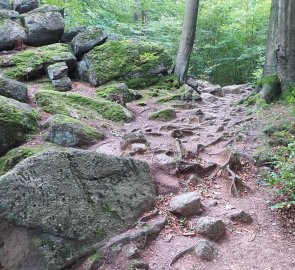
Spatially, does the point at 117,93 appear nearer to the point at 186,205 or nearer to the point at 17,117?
→ the point at 17,117

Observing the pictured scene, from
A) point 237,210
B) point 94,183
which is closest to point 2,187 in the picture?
point 94,183

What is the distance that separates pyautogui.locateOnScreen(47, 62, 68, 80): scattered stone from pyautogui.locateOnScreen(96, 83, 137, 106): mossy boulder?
1.19m

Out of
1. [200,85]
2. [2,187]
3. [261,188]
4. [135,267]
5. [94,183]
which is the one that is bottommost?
[200,85]

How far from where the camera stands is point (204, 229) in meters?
4.36

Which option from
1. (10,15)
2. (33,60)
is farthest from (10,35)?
(33,60)

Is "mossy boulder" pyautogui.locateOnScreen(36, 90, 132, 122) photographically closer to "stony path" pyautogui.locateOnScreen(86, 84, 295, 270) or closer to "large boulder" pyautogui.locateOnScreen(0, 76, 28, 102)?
"large boulder" pyautogui.locateOnScreen(0, 76, 28, 102)

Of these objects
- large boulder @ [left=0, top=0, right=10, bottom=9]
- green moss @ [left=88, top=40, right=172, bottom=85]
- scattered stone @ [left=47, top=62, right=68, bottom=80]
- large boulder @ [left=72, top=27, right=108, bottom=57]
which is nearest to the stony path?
green moss @ [left=88, top=40, right=172, bottom=85]

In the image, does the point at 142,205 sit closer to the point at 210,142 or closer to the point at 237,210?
the point at 237,210

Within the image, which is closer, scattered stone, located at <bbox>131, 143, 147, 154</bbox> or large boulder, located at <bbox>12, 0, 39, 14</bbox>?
scattered stone, located at <bbox>131, 143, 147, 154</bbox>

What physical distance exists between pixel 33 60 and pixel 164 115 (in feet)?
15.8

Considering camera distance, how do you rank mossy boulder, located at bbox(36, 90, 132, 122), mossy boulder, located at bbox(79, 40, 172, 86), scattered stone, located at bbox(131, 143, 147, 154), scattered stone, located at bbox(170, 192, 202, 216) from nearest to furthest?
scattered stone, located at bbox(170, 192, 202, 216)
scattered stone, located at bbox(131, 143, 147, 154)
mossy boulder, located at bbox(36, 90, 132, 122)
mossy boulder, located at bbox(79, 40, 172, 86)

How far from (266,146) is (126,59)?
6.47 m

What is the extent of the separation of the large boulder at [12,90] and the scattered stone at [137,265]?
207 inches

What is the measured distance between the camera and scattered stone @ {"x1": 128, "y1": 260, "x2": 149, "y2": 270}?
12.3 feet
